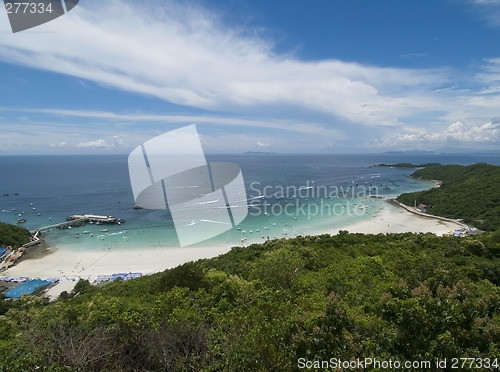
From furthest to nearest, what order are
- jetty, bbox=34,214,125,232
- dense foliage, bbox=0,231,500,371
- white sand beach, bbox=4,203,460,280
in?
jetty, bbox=34,214,125,232, white sand beach, bbox=4,203,460,280, dense foliage, bbox=0,231,500,371

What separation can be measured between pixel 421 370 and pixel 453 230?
3663 cm

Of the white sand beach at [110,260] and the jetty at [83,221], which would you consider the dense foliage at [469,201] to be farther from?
the jetty at [83,221]

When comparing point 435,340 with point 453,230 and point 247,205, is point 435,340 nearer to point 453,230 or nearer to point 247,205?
point 453,230

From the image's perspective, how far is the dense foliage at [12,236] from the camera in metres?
30.0

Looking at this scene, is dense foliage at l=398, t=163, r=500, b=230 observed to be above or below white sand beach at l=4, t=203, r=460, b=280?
above

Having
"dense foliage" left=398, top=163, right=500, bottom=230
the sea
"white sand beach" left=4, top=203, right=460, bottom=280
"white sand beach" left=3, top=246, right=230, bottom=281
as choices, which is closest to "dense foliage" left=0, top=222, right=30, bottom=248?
the sea

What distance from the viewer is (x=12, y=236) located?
A: 31.0 meters

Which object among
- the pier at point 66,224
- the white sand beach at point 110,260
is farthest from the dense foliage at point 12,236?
the pier at point 66,224

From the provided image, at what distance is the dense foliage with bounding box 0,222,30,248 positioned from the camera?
30.0 m

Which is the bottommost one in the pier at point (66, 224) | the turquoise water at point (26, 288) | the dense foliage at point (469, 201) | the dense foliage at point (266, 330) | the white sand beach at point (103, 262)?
the white sand beach at point (103, 262)

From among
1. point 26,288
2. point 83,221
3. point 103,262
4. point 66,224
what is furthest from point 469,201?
point 66,224

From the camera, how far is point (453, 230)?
110ft

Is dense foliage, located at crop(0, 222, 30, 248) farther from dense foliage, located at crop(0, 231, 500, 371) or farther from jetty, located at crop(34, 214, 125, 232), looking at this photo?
dense foliage, located at crop(0, 231, 500, 371)

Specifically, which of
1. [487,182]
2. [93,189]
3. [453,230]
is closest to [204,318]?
[453,230]
